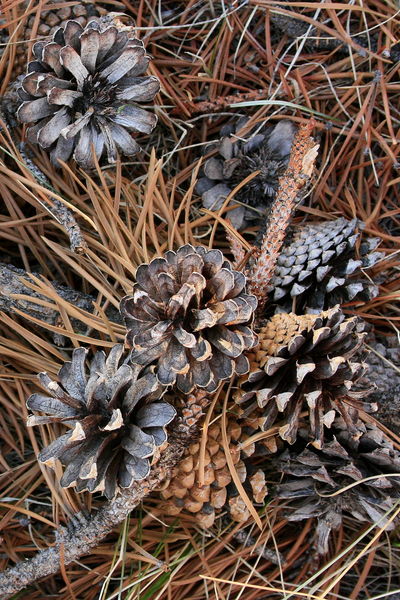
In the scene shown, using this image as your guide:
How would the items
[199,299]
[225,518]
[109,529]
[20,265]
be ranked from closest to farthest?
[199,299]
[109,529]
[225,518]
[20,265]

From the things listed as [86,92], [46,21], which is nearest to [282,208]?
[86,92]

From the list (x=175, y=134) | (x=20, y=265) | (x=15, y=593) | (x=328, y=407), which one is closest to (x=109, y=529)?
(x=15, y=593)

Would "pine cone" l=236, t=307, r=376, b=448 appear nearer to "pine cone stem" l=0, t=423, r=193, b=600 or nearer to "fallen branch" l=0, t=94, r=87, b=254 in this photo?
"pine cone stem" l=0, t=423, r=193, b=600

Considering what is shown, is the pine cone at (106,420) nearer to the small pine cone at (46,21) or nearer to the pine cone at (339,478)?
the pine cone at (339,478)

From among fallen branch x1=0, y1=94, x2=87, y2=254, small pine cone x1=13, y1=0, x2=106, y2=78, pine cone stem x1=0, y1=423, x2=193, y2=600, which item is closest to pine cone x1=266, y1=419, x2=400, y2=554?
pine cone stem x1=0, y1=423, x2=193, y2=600

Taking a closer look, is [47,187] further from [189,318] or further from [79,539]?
[79,539]

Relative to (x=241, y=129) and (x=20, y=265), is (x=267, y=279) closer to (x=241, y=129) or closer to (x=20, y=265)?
(x=241, y=129)

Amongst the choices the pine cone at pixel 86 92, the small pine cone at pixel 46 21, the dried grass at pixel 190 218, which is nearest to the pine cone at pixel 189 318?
the dried grass at pixel 190 218
